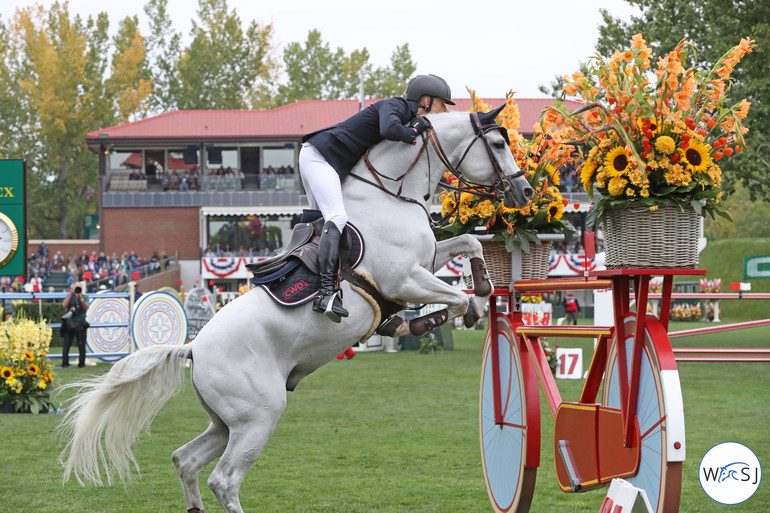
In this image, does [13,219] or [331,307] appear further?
[13,219]

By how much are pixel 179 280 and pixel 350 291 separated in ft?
132

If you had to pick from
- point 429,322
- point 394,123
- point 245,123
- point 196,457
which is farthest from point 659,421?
point 245,123

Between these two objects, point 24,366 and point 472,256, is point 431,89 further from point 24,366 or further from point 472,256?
point 24,366

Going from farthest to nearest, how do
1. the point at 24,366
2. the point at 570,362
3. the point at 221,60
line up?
the point at 221,60, the point at 570,362, the point at 24,366

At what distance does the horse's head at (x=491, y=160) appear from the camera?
5.05 m

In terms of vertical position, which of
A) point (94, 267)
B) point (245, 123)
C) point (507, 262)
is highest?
point (245, 123)

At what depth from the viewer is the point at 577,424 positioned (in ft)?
15.7

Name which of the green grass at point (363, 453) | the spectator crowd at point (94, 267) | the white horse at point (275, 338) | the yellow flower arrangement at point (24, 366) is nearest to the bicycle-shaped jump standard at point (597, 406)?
the white horse at point (275, 338)

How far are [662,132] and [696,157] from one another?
194 mm

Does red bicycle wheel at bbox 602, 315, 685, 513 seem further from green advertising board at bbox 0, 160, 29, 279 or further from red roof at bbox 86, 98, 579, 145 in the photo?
red roof at bbox 86, 98, 579, 145

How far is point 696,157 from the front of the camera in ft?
13.4

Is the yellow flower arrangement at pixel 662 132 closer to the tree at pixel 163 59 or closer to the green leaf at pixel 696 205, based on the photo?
the green leaf at pixel 696 205

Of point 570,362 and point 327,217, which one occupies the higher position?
point 327,217

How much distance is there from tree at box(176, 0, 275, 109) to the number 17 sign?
45011 millimetres
